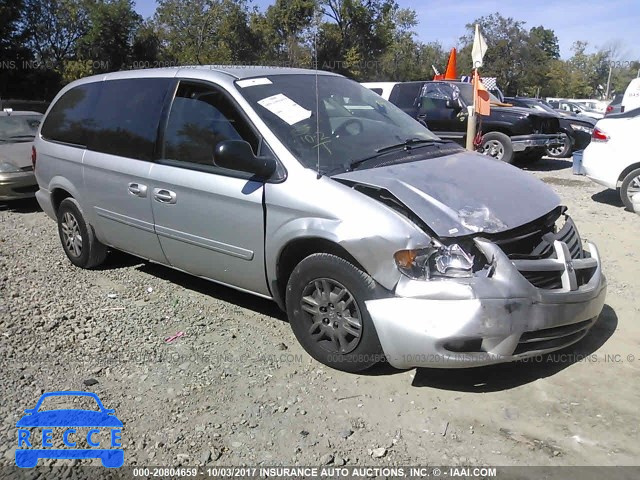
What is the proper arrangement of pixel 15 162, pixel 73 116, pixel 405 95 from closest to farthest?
pixel 73 116 < pixel 15 162 < pixel 405 95

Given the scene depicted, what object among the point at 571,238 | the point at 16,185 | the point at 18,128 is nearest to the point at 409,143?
the point at 571,238

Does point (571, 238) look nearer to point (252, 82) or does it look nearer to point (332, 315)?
point (332, 315)

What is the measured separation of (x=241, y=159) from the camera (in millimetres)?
3561

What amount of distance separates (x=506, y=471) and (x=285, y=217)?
190 centimetres

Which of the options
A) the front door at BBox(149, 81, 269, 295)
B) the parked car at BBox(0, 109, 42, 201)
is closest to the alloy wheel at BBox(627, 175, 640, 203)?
the front door at BBox(149, 81, 269, 295)

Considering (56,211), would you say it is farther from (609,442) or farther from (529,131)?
(529,131)

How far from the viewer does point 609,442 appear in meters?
2.91

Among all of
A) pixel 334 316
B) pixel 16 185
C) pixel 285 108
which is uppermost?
pixel 285 108

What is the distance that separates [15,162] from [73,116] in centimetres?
429

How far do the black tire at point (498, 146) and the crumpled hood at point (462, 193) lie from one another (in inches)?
333

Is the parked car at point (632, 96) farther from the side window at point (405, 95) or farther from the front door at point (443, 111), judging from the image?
the side window at point (405, 95)

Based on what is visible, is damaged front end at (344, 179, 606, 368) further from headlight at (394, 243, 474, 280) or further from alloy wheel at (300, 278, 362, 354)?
alloy wheel at (300, 278, 362, 354)

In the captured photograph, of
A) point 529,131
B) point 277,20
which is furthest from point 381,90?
point 277,20

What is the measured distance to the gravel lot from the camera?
2.90 metres
